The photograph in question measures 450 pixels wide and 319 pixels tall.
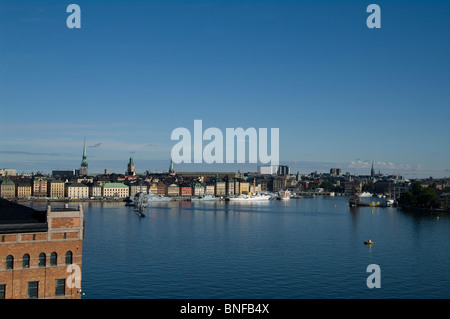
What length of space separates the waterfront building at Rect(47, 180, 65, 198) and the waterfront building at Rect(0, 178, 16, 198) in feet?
18.9

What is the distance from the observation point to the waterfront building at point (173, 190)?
330 feet

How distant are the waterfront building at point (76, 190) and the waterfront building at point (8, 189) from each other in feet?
29.0

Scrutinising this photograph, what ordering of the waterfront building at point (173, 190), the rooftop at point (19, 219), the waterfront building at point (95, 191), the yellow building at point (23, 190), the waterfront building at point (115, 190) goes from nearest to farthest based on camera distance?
1. the rooftop at point (19, 219)
2. the yellow building at point (23, 190)
3. the waterfront building at point (95, 191)
4. the waterfront building at point (115, 190)
5. the waterfront building at point (173, 190)

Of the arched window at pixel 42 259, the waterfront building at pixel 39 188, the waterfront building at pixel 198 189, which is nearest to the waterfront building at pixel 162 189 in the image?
the waterfront building at pixel 198 189

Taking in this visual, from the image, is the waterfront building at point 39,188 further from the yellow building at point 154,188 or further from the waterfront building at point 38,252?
the waterfront building at point 38,252

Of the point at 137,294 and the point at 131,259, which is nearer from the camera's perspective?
the point at 137,294

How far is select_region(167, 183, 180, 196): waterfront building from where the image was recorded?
101 meters

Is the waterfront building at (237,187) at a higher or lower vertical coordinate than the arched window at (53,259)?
lower

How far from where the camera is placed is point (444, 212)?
62781mm

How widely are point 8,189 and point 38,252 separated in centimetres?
7770

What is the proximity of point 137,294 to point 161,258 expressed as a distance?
7299mm
